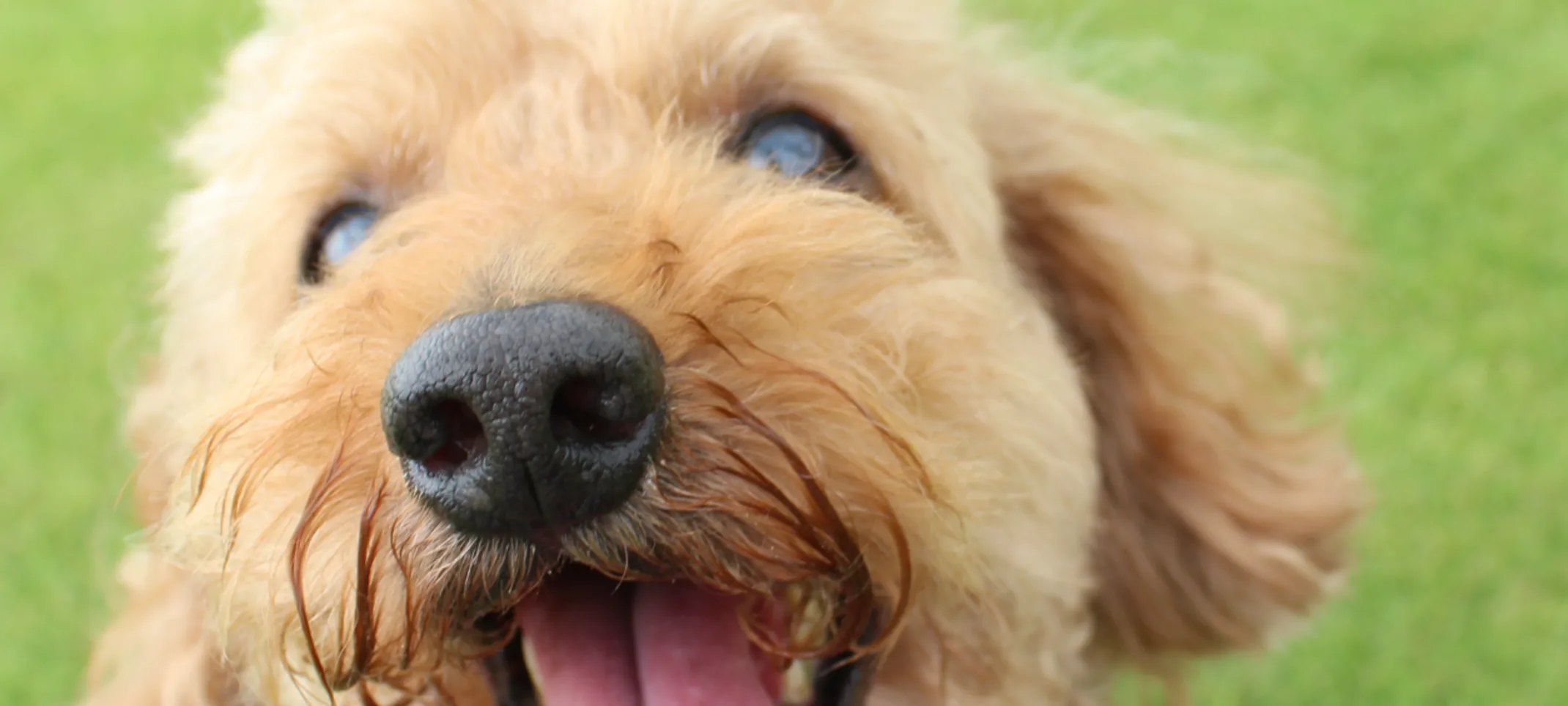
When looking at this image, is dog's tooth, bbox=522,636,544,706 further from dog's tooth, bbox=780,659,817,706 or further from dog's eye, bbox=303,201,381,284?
dog's eye, bbox=303,201,381,284

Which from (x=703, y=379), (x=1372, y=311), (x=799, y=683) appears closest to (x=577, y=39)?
(x=703, y=379)

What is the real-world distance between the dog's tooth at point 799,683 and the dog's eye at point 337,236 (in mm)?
804

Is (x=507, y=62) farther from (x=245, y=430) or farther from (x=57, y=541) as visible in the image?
(x=57, y=541)

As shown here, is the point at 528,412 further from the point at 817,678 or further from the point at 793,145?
the point at 793,145

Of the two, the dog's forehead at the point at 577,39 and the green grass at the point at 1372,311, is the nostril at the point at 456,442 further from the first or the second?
the green grass at the point at 1372,311

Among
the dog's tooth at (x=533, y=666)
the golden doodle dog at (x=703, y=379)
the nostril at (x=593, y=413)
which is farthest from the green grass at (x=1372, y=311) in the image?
the nostril at (x=593, y=413)

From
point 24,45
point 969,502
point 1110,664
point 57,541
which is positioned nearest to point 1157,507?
point 1110,664

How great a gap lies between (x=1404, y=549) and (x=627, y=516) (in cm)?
254

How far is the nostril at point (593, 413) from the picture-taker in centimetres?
A: 119

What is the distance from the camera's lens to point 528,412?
3.93ft

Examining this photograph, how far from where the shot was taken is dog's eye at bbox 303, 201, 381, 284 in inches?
73.3

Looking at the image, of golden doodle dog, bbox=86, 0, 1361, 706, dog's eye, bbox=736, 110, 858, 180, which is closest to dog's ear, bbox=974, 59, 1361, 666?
golden doodle dog, bbox=86, 0, 1361, 706

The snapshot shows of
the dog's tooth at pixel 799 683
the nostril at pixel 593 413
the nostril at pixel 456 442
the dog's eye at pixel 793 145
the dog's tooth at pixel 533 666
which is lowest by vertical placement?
the dog's tooth at pixel 533 666

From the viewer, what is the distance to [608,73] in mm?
1708
